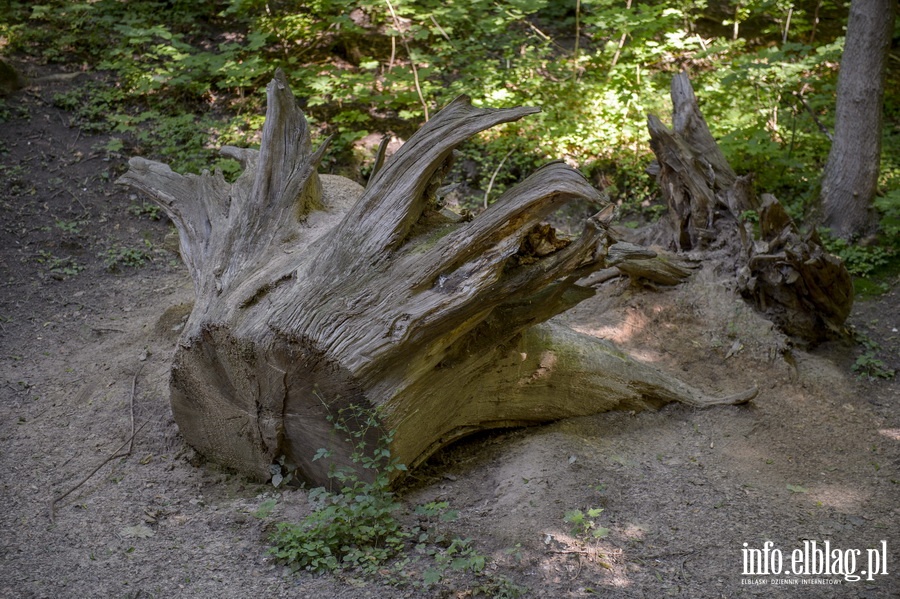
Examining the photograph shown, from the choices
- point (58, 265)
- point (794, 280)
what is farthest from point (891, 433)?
point (58, 265)

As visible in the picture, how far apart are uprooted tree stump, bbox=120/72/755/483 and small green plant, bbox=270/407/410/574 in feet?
0.33

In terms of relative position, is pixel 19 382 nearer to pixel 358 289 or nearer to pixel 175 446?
pixel 175 446

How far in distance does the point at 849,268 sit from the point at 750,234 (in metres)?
2.01

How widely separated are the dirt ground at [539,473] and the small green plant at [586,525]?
0.15ft

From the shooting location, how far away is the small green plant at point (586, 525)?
11.8 feet

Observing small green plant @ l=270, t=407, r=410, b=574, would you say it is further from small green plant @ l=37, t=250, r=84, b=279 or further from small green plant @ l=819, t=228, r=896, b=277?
small green plant @ l=819, t=228, r=896, b=277

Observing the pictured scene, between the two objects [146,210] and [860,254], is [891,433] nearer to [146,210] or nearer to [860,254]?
[860,254]

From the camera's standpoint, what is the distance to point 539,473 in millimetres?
4184

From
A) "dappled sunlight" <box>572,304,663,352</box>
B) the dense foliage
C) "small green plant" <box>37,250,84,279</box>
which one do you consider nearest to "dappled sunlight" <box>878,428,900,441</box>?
"dappled sunlight" <box>572,304,663,352</box>

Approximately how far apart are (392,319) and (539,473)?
1.32m

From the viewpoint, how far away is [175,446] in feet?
15.7

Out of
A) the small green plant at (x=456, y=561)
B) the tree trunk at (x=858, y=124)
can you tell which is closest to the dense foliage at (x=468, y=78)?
the tree trunk at (x=858, y=124)

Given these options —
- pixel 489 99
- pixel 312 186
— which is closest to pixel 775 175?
pixel 489 99

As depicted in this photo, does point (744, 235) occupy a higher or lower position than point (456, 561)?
higher
